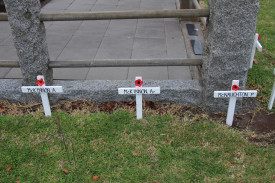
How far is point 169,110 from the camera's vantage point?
3781mm

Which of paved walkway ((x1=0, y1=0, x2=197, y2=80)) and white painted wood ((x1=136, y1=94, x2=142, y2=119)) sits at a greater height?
white painted wood ((x1=136, y1=94, x2=142, y2=119))

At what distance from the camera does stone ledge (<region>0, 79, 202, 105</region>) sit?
380 cm

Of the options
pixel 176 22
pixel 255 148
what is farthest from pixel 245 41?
pixel 176 22

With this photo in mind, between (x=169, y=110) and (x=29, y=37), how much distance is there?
1899mm

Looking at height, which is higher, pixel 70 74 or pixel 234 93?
pixel 234 93

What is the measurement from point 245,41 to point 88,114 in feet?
6.62

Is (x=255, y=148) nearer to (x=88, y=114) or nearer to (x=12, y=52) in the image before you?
(x=88, y=114)

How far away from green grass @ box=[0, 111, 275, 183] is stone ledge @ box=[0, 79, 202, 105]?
300 millimetres

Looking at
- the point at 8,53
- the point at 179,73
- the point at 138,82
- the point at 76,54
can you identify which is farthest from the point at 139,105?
the point at 8,53

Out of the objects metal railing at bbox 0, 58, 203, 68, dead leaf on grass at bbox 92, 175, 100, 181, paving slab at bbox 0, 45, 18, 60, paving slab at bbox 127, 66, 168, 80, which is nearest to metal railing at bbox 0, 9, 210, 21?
metal railing at bbox 0, 58, 203, 68

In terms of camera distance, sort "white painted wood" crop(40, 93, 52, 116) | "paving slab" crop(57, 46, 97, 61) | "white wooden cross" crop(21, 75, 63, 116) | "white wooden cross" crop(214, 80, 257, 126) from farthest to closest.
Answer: "paving slab" crop(57, 46, 97, 61) → "white painted wood" crop(40, 93, 52, 116) → "white wooden cross" crop(21, 75, 63, 116) → "white wooden cross" crop(214, 80, 257, 126)

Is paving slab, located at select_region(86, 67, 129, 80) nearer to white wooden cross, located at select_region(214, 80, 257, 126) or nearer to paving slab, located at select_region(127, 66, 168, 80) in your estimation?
paving slab, located at select_region(127, 66, 168, 80)

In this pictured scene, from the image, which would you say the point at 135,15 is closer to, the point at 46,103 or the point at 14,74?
the point at 46,103

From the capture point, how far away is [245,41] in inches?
130
